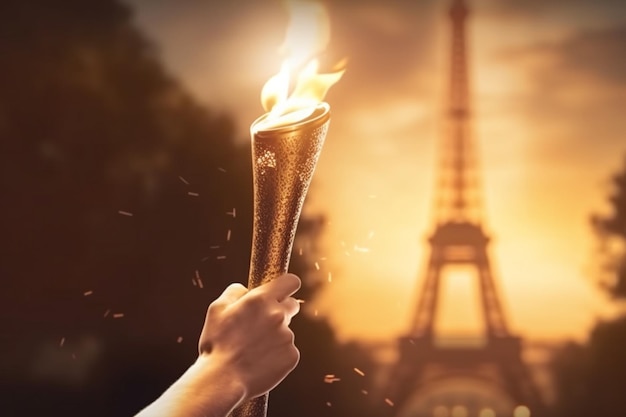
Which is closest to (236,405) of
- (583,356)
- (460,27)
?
(583,356)

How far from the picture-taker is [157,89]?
3.50 meters

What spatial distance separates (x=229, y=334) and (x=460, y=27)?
14.5 feet

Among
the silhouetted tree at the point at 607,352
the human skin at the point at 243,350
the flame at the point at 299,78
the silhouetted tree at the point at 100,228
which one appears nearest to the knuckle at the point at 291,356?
the human skin at the point at 243,350

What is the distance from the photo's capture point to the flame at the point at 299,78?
972mm

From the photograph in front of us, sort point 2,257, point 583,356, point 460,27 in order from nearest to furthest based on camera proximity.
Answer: point 2,257
point 583,356
point 460,27

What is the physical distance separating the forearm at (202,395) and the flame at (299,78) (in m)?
0.25

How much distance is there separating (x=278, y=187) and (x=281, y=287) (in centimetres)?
10

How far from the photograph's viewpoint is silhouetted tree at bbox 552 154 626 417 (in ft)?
13.5

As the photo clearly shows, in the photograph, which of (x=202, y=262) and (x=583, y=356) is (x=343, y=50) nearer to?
(x=202, y=262)

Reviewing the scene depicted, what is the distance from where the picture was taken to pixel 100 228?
10.7ft

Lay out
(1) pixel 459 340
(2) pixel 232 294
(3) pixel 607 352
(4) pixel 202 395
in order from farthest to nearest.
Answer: (1) pixel 459 340 < (3) pixel 607 352 < (2) pixel 232 294 < (4) pixel 202 395

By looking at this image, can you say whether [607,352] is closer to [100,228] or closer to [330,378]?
[330,378]

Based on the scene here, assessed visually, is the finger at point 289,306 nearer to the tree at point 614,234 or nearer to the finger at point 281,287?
the finger at point 281,287

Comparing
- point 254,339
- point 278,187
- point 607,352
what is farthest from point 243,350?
point 607,352
